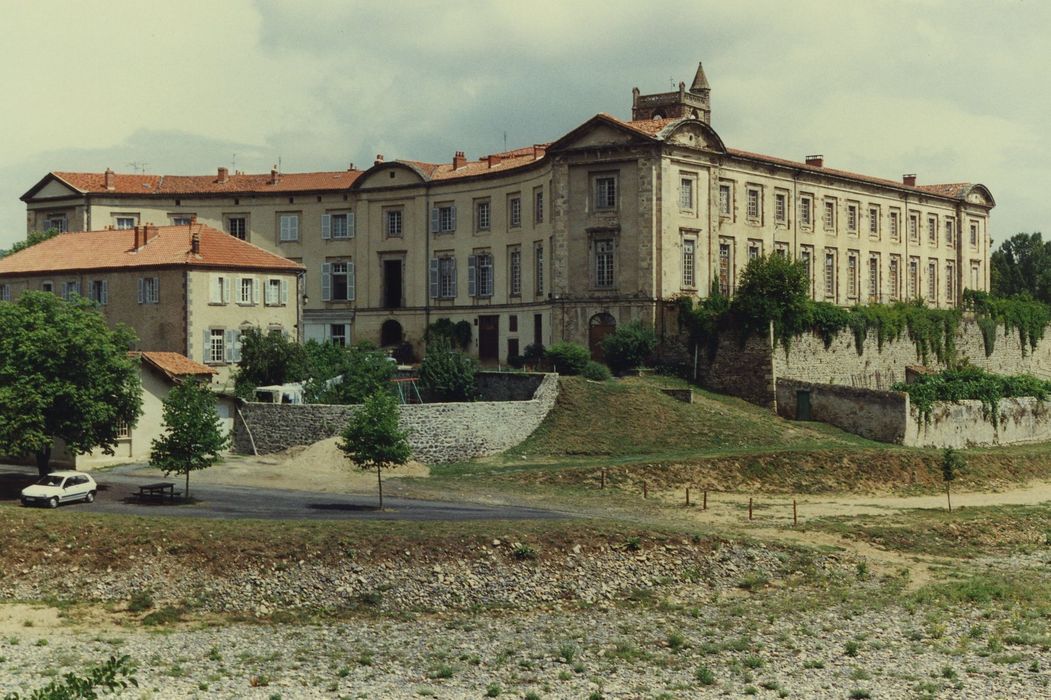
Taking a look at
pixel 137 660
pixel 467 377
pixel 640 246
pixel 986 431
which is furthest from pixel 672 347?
pixel 137 660

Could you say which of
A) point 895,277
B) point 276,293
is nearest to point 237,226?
point 276,293

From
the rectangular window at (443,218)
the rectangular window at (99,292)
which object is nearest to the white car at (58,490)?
the rectangular window at (99,292)

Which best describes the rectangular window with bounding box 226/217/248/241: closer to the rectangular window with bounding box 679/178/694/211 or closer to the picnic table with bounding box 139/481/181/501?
the rectangular window with bounding box 679/178/694/211

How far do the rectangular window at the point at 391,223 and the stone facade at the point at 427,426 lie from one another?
1053 inches

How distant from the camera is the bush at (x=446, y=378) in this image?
56594 millimetres

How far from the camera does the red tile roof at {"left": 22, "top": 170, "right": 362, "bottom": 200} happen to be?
78438 millimetres

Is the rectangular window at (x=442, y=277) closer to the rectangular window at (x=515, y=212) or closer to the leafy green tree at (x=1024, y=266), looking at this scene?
the rectangular window at (x=515, y=212)

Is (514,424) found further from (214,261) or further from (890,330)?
(890,330)

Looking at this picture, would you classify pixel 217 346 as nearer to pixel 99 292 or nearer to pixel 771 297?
pixel 99 292

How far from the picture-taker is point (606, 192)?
207 feet

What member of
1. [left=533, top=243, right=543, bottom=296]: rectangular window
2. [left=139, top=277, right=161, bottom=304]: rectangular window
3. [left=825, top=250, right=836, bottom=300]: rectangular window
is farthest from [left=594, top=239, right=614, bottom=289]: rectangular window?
[left=139, top=277, right=161, bottom=304]: rectangular window

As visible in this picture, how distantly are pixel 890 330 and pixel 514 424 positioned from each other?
90.3 ft

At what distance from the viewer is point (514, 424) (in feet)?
173

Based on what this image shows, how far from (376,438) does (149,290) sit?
959 inches
